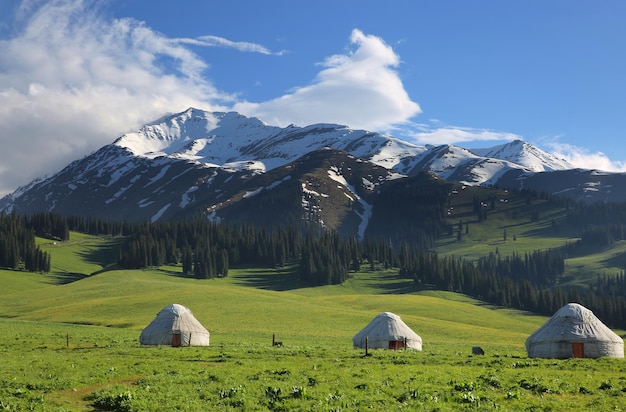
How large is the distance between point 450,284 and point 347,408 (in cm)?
15190

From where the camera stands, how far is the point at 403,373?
28.5m

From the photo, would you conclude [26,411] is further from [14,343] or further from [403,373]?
[14,343]

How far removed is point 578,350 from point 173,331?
108 ft

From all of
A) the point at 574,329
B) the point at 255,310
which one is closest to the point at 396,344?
the point at 574,329

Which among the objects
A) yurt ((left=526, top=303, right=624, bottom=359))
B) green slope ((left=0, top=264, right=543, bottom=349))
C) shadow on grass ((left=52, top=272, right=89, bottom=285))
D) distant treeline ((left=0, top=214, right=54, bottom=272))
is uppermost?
distant treeline ((left=0, top=214, right=54, bottom=272))

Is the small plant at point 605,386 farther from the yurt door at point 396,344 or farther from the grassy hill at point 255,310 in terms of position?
the grassy hill at point 255,310

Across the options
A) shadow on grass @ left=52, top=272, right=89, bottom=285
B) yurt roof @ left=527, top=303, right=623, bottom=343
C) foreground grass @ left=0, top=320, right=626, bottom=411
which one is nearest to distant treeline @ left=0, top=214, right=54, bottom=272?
shadow on grass @ left=52, top=272, right=89, bottom=285

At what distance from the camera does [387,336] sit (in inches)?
2079

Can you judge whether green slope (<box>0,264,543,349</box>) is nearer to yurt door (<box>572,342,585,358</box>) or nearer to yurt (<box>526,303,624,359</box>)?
yurt (<box>526,303,624,359</box>)

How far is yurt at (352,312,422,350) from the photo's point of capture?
173 ft

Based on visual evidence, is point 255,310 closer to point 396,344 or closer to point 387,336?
point 387,336

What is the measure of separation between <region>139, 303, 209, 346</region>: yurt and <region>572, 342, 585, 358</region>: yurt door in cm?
3071

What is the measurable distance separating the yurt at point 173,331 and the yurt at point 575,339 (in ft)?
94.2

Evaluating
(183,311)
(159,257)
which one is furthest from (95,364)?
(159,257)
